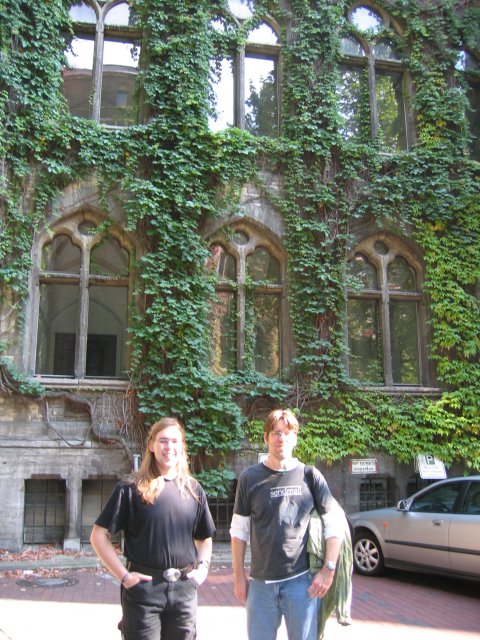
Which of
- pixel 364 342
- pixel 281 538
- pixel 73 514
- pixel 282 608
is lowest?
pixel 73 514

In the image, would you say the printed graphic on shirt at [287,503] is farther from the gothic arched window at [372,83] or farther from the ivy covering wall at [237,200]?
the gothic arched window at [372,83]

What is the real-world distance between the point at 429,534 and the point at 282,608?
5.16 metres

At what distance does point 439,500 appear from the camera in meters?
8.63

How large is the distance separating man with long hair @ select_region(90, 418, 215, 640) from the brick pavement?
2957 mm

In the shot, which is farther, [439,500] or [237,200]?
[237,200]

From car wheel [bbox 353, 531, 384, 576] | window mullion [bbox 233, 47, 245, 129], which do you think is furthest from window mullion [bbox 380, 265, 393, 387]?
window mullion [bbox 233, 47, 245, 129]

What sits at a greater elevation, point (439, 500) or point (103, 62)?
point (103, 62)

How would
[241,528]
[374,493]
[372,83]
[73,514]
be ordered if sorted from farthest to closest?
1. [372,83]
2. [374,493]
3. [73,514]
4. [241,528]

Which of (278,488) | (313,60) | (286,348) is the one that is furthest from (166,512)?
(313,60)

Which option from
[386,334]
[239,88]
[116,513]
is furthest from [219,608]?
[239,88]

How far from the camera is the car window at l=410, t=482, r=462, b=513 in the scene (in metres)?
8.42

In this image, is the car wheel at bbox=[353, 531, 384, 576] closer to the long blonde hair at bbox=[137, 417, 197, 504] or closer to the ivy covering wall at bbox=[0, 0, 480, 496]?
the ivy covering wall at bbox=[0, 0, 480, 496]

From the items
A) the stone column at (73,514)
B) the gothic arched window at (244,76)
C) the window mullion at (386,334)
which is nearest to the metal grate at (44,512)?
the stone column at (73,514)

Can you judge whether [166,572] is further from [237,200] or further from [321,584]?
[237,200]
